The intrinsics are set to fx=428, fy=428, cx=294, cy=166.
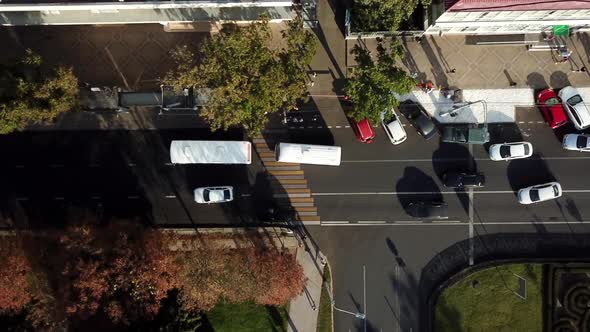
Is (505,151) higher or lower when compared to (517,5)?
lower

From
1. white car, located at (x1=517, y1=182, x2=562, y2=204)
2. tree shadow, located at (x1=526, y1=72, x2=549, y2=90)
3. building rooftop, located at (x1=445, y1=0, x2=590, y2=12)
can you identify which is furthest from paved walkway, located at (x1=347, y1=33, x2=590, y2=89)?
white car, located at (x1=517, y1=182, x2=562, y2=204)

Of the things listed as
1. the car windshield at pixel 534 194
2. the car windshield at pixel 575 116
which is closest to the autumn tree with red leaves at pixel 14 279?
the car windshield at pixel 534 194

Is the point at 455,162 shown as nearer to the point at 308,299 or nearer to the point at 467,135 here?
the point at 467,135

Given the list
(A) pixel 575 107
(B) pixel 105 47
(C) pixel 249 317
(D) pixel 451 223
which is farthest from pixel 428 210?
(B) pixel 105 47

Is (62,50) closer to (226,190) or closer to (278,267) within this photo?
(226,190)

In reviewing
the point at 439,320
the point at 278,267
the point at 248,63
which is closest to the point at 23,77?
the point at 248,63

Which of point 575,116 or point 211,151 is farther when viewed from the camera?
point 575,116
